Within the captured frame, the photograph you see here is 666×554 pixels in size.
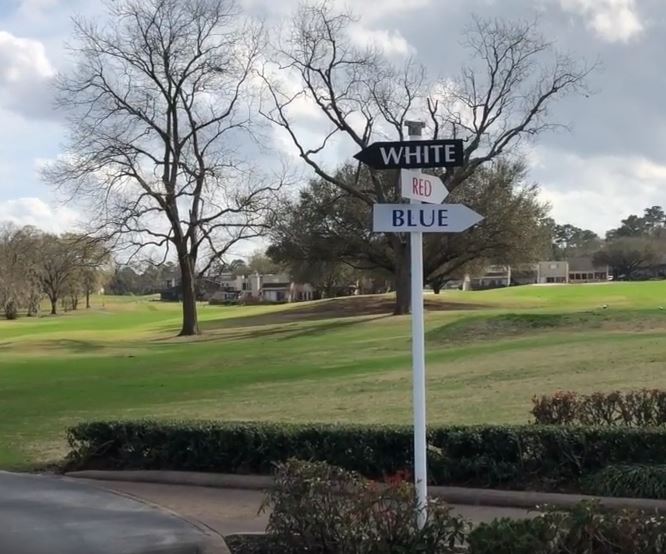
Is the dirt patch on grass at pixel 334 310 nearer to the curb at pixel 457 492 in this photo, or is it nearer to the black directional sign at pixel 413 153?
the curb at pixel 457 492

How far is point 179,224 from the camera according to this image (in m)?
44.7

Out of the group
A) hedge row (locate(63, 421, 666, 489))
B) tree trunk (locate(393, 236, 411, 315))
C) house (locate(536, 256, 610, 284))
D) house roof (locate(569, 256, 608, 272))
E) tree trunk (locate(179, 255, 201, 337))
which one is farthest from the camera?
house roof (locate(569, 256, 608, 272))

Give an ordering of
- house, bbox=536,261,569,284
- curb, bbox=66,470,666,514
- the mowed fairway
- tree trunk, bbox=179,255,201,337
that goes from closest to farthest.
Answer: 1. curb, bbox=66,470,666,514
2. the mowed fairway
3. tree trunk, bbox=179,255,201,337
4. house, bbox=536,261,569,284

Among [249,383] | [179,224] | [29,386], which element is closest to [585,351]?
[249,383]

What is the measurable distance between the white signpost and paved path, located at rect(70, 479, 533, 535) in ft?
6.29

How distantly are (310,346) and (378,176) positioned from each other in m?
19.2

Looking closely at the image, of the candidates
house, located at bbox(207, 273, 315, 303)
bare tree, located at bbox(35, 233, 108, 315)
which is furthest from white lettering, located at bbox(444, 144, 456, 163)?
house, located at bbox(207, 273, 315, 303)

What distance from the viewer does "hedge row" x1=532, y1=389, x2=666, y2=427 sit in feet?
32.1

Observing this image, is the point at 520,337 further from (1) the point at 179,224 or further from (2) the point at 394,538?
(2) the point at 394,538

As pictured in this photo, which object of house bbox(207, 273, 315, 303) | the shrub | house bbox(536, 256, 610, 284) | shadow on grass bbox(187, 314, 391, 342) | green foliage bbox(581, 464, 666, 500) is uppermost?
house bbox(536, 256, 610, 284)

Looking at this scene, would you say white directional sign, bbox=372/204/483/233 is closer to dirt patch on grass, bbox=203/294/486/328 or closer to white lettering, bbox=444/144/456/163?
white lettering, bbox=444/144/456/163

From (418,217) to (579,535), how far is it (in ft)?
7.49

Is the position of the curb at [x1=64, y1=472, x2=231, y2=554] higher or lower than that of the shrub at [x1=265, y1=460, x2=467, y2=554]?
lower

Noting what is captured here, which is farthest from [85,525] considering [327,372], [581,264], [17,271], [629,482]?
[581,264]
